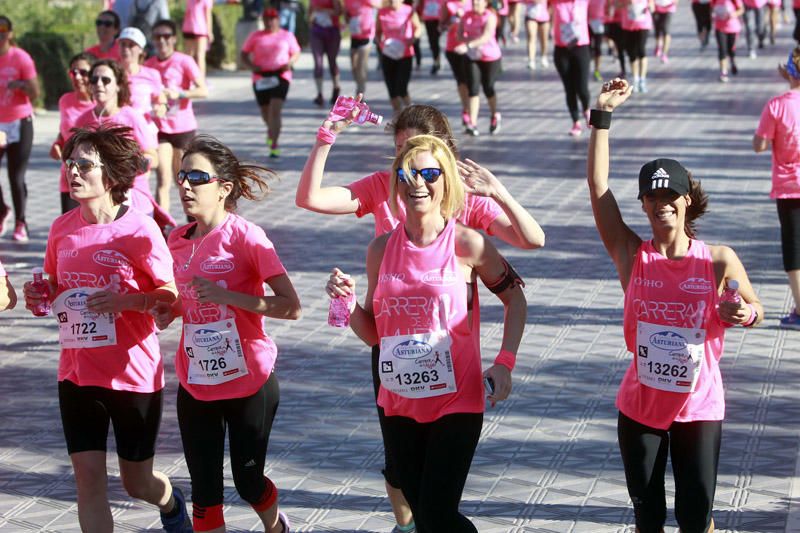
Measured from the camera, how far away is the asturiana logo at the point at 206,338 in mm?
4961

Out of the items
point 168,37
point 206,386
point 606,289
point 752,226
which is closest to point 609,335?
point 606,289

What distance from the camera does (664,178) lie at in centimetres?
466

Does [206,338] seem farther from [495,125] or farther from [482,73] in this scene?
[495,125]

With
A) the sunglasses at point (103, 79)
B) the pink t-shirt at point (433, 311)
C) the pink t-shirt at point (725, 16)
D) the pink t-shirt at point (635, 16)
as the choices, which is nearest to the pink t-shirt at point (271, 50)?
the pink t-shirt at point (635, 16)

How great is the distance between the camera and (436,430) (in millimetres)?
4496

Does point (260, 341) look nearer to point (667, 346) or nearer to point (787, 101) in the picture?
point (667, 346)

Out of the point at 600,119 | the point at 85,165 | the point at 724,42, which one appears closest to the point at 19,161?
the point at 85,165

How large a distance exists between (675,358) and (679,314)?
0.50 feet

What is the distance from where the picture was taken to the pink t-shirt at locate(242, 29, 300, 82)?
14.9m

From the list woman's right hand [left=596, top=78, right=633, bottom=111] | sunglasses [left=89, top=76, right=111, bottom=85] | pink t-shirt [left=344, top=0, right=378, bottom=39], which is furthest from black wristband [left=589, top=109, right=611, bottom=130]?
pink t-shirt [left=344, top=0, right=378, bottom=39]

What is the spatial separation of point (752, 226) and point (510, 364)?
7.46 metres

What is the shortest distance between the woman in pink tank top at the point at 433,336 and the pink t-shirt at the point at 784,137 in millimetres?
3978

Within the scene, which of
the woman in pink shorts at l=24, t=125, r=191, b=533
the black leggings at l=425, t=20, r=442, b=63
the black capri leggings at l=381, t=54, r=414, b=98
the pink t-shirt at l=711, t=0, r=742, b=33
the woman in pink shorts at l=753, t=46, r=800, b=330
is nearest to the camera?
the woman in pink shorts at l=24, t=125, r=191, b=533

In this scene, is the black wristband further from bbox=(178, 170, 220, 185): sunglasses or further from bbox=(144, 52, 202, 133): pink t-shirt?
bbox=(144, 52, 202, 133): pink t-shirt
